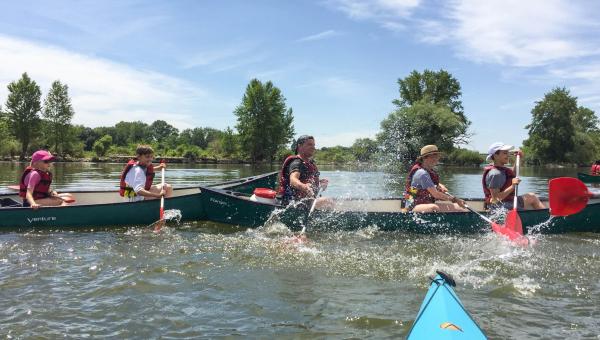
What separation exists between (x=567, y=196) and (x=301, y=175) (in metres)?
4.10

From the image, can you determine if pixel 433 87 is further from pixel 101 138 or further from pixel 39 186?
pixel 39 186

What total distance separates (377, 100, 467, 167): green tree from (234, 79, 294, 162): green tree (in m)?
16.6

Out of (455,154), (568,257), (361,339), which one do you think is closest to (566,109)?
(455,154)

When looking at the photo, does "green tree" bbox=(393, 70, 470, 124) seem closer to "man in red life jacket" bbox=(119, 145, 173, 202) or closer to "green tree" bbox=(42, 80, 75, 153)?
"green tree" bbox=(42, 80, 75, 153)

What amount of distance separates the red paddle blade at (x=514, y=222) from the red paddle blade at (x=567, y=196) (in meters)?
0.50

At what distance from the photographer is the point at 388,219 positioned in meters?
7.74

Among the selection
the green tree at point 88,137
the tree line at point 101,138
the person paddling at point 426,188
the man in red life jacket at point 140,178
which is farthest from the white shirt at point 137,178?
the green tree at point 88,137

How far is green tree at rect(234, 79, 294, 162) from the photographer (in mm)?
60406

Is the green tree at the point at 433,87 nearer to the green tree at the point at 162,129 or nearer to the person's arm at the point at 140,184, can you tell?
the person's arm at the point at 140,184

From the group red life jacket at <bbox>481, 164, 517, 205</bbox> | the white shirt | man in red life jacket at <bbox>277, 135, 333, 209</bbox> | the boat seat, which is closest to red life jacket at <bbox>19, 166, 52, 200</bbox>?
the boat seat

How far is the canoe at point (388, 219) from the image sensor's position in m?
7.67

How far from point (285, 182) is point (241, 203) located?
0.91 meters

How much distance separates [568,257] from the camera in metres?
6.19

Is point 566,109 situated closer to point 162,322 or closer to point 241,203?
point 241,203
